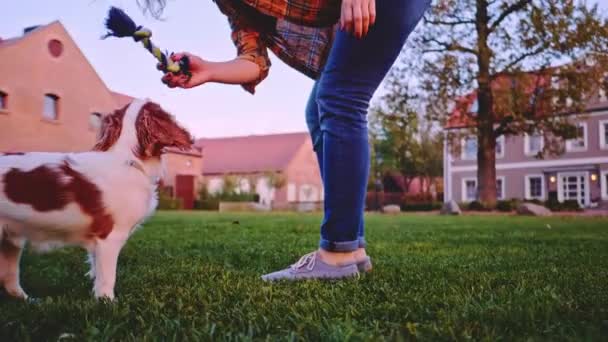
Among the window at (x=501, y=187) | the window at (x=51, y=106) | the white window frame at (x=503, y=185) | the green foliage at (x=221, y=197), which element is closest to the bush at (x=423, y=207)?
the window at (x=501, y=187)

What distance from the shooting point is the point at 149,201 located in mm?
2234

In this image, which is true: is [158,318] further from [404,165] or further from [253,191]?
[404,165]

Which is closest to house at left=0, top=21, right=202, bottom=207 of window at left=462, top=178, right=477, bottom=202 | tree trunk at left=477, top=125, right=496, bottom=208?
tree trunk at left=477, top=125, right=496, bottom=208

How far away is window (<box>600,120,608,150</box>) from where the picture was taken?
3008 cm

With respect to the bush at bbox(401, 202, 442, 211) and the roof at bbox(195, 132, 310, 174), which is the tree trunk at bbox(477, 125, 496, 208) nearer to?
the bush at bbox(401, 202, 442, 211)

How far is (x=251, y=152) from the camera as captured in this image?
46.3m

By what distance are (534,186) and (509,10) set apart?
18.2 m

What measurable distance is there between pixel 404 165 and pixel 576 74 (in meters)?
26.7

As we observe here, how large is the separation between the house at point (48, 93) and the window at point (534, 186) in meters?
25.4

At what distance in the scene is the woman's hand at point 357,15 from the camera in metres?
2.11

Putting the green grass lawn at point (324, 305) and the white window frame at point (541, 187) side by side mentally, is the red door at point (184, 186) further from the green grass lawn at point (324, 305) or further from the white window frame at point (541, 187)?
the green grass lawn at point (324, 305)

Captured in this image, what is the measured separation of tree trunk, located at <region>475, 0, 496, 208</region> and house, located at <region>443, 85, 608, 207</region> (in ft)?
17.8

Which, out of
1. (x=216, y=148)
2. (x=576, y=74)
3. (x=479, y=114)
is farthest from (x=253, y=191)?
(x=576, y=74)

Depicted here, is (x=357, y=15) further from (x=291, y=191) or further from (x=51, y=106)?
(x=291, y=191)
